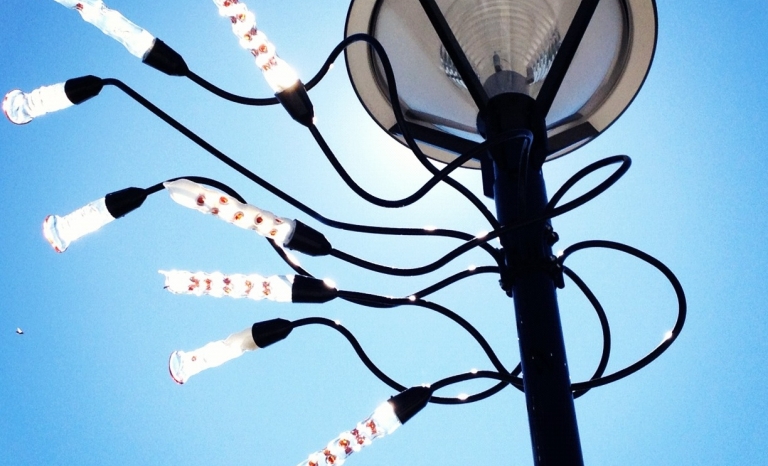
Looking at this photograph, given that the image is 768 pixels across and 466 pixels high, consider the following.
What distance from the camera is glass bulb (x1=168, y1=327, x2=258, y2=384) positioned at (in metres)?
0.93

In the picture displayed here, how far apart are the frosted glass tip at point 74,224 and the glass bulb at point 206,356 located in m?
0.21

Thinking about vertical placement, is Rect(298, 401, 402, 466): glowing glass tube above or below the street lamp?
below

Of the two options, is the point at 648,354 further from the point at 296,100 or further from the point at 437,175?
the point at 296,100

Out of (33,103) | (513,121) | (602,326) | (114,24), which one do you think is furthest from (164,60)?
(602,326)

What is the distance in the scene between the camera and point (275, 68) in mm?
896

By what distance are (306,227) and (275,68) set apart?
0.74ft

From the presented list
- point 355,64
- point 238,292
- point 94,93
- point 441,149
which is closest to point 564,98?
point 441,149

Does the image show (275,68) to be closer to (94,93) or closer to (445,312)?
(94,93)

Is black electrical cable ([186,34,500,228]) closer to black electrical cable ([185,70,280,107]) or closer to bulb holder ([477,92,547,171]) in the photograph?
black electrical cable ([185,70,280,107])

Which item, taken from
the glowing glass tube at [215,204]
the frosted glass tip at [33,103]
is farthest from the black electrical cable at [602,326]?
the frosted glass tip at [33,103]

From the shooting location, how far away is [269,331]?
0.94 m

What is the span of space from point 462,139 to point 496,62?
153 millimetres

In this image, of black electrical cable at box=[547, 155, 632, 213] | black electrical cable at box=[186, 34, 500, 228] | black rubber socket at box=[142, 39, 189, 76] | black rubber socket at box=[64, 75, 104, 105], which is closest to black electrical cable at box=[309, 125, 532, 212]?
black electrical cable at box=[186, 34, 500, 228]

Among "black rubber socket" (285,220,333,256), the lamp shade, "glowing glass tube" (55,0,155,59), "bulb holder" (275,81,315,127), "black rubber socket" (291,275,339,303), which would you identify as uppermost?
the lamp shade
